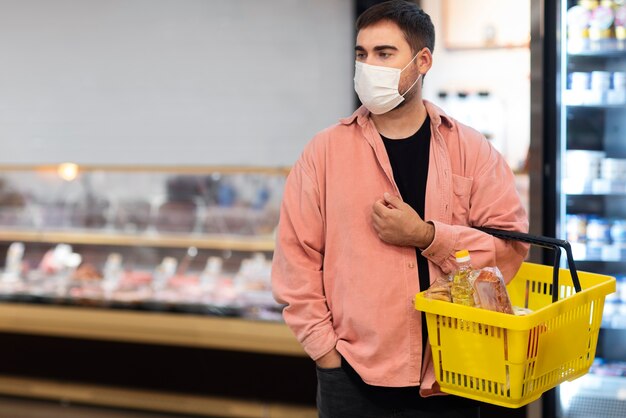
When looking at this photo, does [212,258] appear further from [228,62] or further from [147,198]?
[228,62]

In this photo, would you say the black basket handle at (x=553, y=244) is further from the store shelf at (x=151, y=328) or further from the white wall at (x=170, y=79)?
the white wall at (x=170, y=79)

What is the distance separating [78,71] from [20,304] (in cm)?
131

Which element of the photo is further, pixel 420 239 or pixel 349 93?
pixel 349 93

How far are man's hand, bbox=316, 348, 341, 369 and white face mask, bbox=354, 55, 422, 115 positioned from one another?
671 millimetres

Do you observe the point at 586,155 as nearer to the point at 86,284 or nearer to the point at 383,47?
the point at 383,47

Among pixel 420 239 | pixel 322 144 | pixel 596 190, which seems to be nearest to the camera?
pixel 420 239

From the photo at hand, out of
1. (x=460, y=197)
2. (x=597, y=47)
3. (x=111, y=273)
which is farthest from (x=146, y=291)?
(x=460, y=197)

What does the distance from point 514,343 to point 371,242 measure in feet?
1.59

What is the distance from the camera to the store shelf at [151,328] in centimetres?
425

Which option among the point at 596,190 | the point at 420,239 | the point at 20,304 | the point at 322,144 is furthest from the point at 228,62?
the point at 420,239

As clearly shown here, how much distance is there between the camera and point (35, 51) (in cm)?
502

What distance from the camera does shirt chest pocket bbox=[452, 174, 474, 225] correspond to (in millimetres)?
2398

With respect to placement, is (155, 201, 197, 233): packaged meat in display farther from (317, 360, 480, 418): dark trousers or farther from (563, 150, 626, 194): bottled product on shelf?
(317, 360, 480, 418): dark trousers

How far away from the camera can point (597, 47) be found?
386 cm
